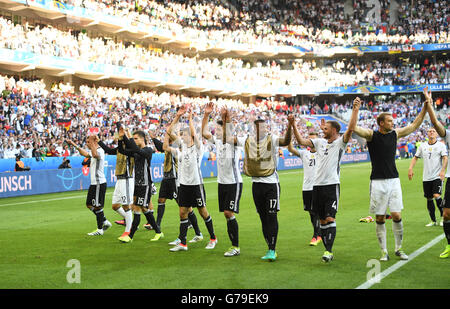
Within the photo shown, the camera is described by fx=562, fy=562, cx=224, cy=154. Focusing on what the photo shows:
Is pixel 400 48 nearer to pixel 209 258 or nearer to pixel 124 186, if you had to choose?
pixel 124 186

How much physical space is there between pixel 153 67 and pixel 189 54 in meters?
13.8

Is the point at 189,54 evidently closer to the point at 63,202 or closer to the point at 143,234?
the point at 63,202

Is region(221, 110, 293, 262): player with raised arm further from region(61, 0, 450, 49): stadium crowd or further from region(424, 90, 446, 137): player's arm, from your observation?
region(61, 0, 450, 49): stadium crowd

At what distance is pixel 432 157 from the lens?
12.9 metres

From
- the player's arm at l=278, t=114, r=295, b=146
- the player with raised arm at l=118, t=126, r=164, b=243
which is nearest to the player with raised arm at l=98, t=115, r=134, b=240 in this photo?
the player with raised arm at l=118, t=126, r=164, b=243

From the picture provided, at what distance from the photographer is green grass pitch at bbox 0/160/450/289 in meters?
7.58

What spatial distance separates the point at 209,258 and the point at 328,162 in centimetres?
254

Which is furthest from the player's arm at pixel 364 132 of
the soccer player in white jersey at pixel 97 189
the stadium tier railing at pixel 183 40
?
the stadium tier railing at pixel 183 40

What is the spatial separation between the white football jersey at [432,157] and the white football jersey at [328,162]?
4.71 meters

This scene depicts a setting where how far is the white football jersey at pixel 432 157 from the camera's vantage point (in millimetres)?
12781

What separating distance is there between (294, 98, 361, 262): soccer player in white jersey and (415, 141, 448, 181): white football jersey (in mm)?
4700

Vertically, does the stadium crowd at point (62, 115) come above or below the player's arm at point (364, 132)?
below

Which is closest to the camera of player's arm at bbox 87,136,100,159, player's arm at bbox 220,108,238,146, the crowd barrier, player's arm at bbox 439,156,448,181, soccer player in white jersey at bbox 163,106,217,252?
player's arm at bbox 220,108,238,146

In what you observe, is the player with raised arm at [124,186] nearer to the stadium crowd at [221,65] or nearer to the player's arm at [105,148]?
the player's arm at [105,148]
